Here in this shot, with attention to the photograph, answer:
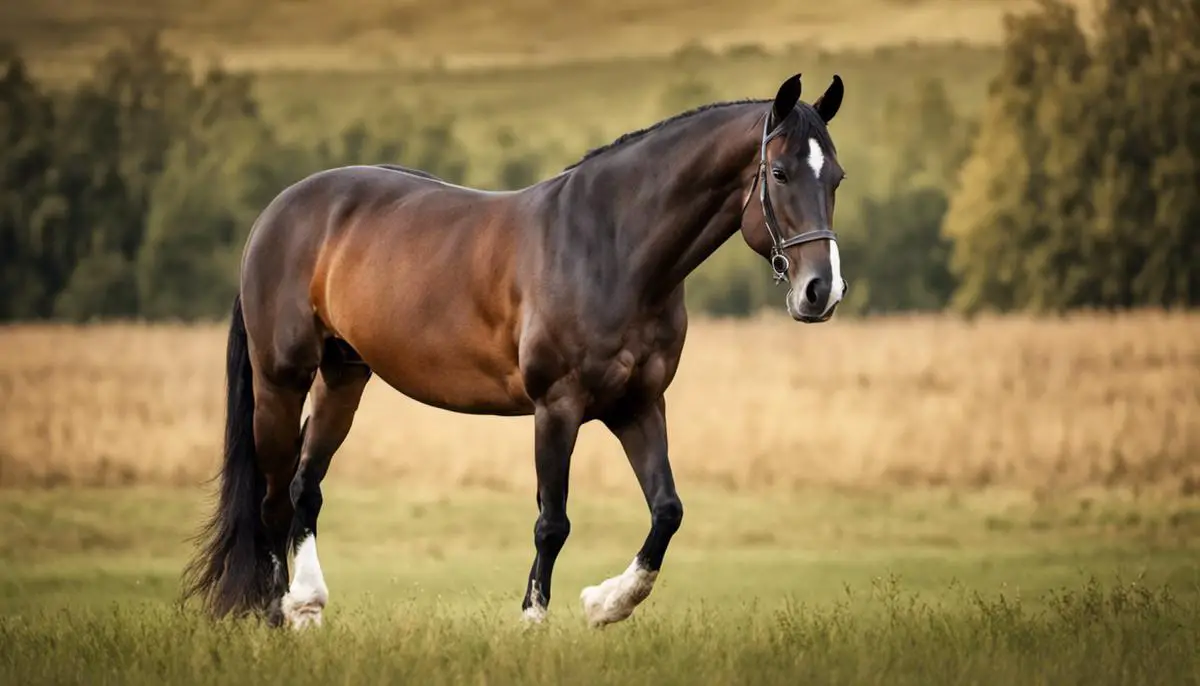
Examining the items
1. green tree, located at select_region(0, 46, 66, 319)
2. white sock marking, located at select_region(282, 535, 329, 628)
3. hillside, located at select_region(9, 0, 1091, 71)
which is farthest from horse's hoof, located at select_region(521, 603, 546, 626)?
hillside, located at select_region(9, 0, 1091, 71)

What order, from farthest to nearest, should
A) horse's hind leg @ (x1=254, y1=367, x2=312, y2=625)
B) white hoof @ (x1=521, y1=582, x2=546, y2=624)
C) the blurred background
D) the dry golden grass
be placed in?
the dry golden grass < the blurred background < horse's hind leg @ (x1=254, y1=367, x2=312, y2=625) < white hoof @ (x1=521, y1=582, x2=546, y2=624)

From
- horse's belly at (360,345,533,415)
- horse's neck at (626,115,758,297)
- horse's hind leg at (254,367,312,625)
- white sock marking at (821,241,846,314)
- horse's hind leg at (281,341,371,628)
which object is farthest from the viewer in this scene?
horse's hind leg at (254,367,312,625)

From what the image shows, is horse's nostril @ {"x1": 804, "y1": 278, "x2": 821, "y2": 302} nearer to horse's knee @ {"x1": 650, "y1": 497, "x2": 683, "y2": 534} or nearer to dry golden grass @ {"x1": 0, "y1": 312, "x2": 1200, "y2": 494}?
horse's knee @ {"x1": 650, "y1": 497, "x2": 683, "y2": 534}

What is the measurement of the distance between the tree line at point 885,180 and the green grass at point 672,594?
147ft

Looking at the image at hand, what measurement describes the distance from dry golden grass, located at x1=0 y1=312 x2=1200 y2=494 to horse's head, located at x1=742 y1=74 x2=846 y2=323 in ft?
35.8

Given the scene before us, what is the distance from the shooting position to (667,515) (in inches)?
298

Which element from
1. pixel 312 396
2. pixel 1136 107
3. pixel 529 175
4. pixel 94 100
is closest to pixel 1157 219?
pixel 1136 107

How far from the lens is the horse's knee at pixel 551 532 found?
25.5 feet

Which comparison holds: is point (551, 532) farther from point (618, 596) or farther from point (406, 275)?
point (406, 275)

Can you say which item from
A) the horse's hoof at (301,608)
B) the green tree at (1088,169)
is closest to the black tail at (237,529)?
the horse's hoof at (301,608)

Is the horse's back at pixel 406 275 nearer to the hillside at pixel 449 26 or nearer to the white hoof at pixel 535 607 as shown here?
the white hoof at pixel 535 607

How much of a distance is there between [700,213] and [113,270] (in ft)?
212

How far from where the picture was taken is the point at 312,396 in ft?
31.3

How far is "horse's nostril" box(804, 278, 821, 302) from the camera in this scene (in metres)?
6.78
